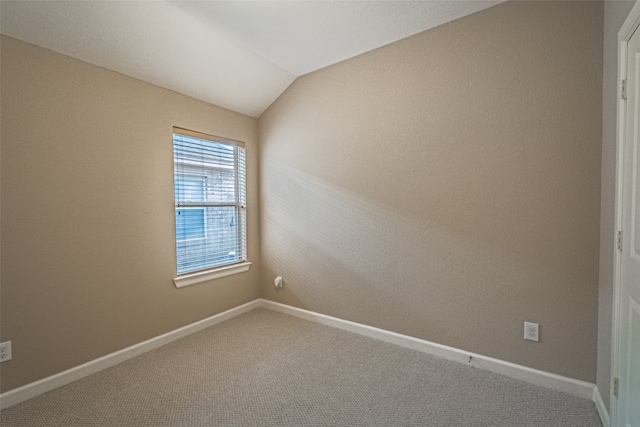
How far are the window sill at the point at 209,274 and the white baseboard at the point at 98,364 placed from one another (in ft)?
1.30

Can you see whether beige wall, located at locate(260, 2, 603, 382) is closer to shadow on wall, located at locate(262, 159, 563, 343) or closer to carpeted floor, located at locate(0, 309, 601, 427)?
shadow on wall, located at locate(262, 159, 563, 343)

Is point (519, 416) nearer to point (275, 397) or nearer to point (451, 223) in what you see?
point (451, 223)

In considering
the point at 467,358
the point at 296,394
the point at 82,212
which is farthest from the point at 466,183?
the point at 82,212

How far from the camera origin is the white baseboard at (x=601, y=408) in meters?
1.58

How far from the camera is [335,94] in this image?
2.85 metres

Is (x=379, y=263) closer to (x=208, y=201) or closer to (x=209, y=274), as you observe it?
(x=209, y=274)

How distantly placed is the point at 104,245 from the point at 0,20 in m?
Result: 1.46

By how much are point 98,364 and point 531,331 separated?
10.0 ft

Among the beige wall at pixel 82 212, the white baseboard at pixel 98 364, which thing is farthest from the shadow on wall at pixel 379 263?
the beige wall at pixel 82 212

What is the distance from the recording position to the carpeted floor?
170 centimetres

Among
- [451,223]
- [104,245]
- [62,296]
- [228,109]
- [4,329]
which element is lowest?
[4,329]

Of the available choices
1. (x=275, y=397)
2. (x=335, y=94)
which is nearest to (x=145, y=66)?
(x=335, y=94)

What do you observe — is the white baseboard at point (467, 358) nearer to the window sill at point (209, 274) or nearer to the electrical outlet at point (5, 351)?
the window sill at point (209, 274)

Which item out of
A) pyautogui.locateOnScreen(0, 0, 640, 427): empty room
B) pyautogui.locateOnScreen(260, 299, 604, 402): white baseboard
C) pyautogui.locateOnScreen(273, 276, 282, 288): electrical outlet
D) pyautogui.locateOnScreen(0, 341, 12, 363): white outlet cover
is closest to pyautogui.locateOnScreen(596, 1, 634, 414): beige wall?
pyautogui.locateOnScreen(0, 0, 640, 427): empty room
